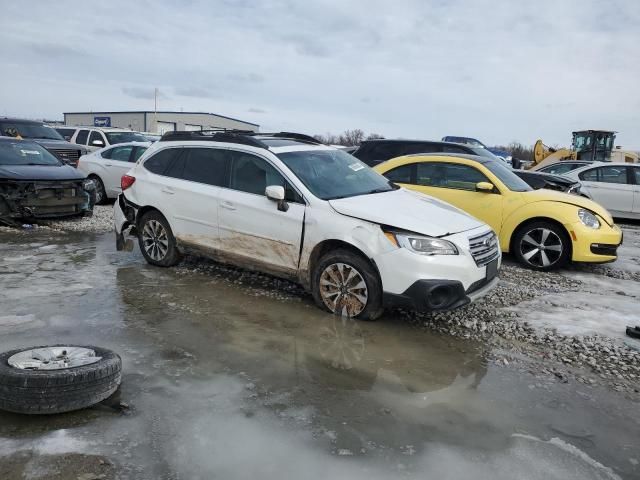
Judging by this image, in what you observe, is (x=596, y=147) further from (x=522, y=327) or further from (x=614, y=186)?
(x=522, y=327)

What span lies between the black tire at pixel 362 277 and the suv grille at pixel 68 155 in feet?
34.7

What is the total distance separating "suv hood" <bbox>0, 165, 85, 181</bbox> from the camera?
920cm

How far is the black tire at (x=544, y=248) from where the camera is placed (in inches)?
290

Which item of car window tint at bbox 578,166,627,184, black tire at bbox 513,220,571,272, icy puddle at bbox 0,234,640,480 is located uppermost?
car window tint at bbox 578,166,627,184

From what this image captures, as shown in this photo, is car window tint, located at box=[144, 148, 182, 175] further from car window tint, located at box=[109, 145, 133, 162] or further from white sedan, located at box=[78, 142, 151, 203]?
car window tint, located at box=[109, 145, 133, 162]

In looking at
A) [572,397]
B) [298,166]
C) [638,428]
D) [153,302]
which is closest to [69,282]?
[153,302]

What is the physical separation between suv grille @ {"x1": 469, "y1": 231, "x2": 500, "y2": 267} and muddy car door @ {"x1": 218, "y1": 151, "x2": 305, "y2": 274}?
5.58 feet

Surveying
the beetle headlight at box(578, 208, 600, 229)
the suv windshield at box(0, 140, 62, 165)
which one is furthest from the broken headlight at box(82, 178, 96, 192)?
the beetle headlight at box(578, 208, 600, 229)

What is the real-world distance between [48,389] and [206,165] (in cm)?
365

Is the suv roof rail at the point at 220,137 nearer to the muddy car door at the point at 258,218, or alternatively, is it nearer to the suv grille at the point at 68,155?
the muddy car door at the point at 258,218

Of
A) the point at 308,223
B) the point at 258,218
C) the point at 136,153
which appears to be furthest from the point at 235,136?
the point at 136,153

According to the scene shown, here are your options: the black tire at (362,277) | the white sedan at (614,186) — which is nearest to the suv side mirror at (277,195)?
the black tire at (362,277)

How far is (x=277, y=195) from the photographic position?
17.5 feet

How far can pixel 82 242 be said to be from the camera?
333 inches
